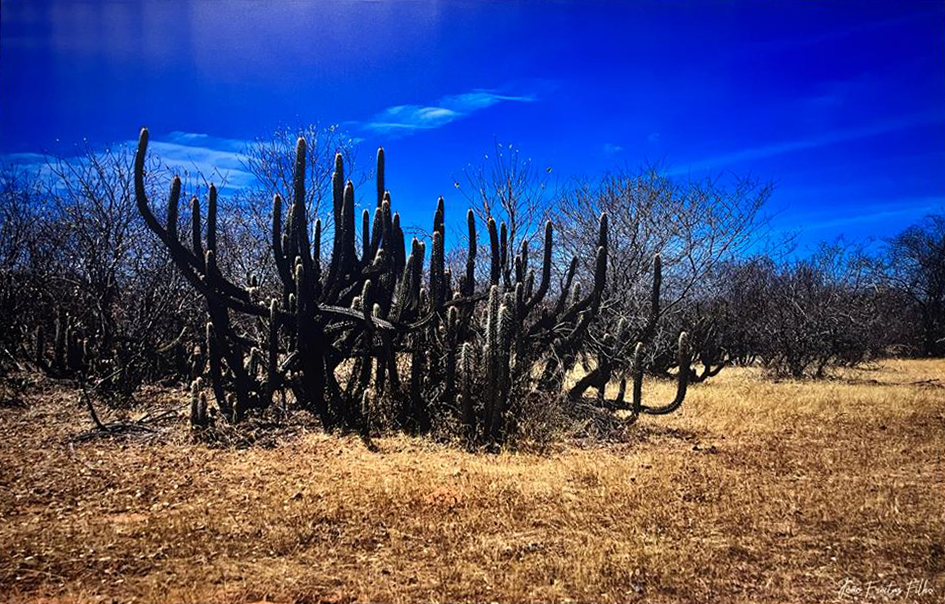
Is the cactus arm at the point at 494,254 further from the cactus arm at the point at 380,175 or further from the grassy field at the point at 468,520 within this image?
the grassy field at the point at 468,520

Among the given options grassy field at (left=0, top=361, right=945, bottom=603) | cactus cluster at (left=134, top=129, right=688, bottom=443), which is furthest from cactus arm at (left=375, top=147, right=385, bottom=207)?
grassy field at (left=0, top=361, right=945, bottom=603)

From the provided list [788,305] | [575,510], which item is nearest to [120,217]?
[575,510]

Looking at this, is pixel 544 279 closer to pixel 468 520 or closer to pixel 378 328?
pixel 378 328

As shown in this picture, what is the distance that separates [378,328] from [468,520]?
3472 millimetres

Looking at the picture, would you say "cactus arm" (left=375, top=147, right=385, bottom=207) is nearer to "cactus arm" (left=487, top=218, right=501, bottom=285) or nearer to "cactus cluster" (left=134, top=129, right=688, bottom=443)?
"cactus cluster" (left=134, top=129, right=688, bottom=443)

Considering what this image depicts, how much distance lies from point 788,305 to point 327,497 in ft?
57.9

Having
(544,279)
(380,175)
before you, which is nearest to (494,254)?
(544,279)

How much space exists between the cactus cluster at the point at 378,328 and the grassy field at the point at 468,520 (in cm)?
71

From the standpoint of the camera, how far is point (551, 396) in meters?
9.06

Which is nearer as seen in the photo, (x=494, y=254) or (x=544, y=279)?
(x=544, y=279)

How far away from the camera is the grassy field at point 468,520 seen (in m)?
4.15

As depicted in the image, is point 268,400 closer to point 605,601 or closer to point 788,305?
point 605,601

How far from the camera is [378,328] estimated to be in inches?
322

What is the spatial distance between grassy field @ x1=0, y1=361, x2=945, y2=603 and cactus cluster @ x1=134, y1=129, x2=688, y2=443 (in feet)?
2.34
